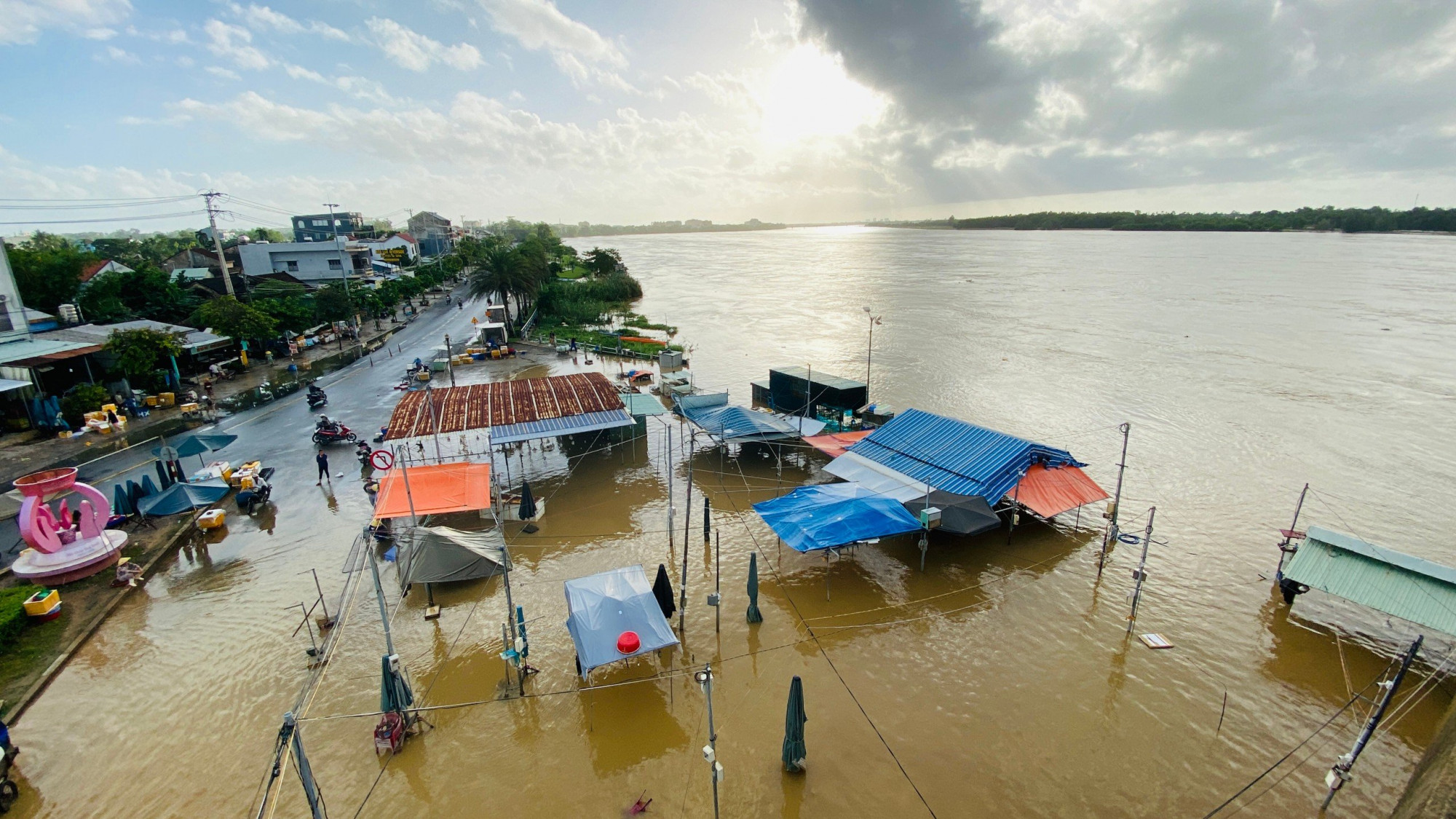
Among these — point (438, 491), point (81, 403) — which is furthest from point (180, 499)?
point (81, 403)

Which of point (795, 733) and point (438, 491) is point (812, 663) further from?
point (438, 491)

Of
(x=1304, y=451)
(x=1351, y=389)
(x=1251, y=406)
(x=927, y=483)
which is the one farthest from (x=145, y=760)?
(x=1351, y=389)

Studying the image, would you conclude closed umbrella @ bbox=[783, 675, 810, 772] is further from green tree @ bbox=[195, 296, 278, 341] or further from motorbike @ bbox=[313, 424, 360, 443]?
green tree @ bbox=[195, 296, 278, 341]

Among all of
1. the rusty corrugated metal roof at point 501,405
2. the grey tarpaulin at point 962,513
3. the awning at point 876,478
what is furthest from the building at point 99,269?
the grey tarpaulin at point 962,513

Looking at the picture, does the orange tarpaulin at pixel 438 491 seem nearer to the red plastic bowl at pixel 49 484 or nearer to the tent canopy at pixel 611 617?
the tent canopy at pixel 611 617

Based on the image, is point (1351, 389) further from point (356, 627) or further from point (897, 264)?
point (897, 264)

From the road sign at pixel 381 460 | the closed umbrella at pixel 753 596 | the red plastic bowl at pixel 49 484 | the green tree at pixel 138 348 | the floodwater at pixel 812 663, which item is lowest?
the floodwater at pixel 812 663

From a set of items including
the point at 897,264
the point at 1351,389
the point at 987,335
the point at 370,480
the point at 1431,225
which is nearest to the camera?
the point at 370,480
